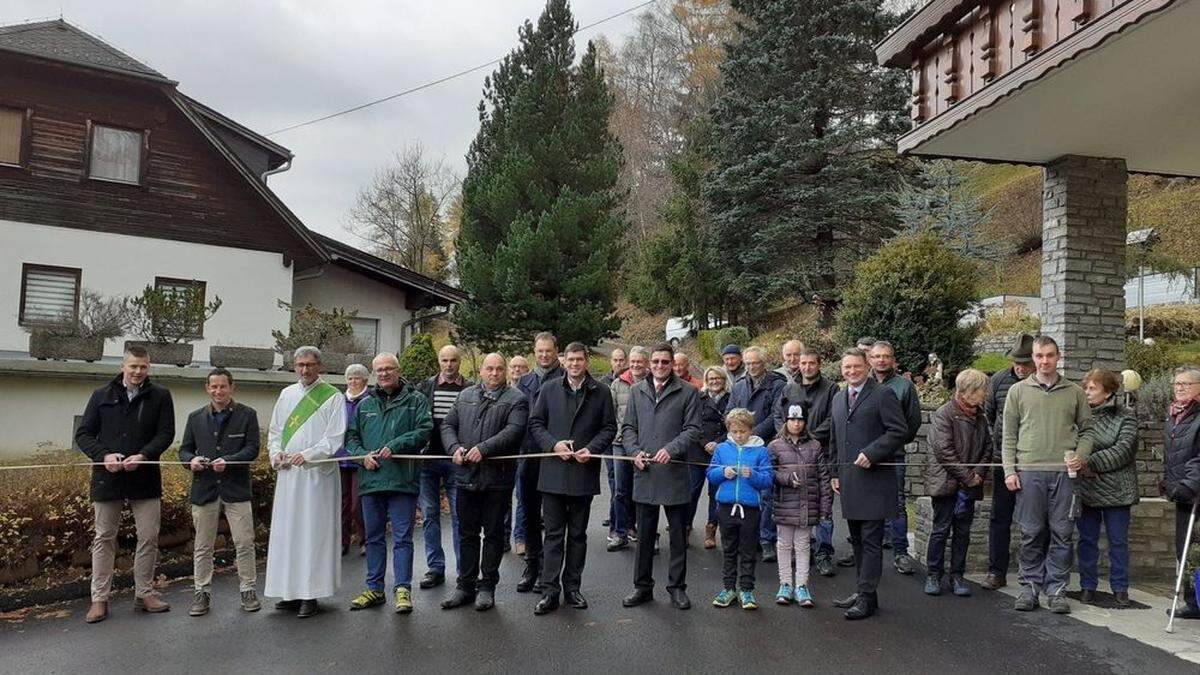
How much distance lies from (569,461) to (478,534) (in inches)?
34.9

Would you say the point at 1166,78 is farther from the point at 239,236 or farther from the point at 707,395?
the point at 239,236

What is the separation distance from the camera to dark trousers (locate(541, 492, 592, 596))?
19.8 feet

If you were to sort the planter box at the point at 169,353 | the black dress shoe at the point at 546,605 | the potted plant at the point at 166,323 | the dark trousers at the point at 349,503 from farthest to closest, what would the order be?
the potted plant at the point at 166,323
the planter box at the point at 169,353
the dark trousers at the point at 349,503
the black dress shoe at the point at 546,605

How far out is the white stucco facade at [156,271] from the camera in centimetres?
1611

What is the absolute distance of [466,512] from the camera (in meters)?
5.99

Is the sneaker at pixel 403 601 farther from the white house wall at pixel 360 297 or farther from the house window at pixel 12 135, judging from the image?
the white house wall at pixel 360 297

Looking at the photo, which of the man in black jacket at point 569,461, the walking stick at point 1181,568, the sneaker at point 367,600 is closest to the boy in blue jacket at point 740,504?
the man in black jacket at point 569,461

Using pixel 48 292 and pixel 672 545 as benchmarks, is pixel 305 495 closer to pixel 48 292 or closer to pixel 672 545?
pixel 672 545

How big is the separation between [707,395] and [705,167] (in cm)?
2153

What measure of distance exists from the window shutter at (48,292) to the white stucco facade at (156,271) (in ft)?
0.62

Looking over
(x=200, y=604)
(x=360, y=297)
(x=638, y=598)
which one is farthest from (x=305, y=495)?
(x=360, y=297)

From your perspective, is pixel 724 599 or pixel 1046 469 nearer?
pixel 724 599

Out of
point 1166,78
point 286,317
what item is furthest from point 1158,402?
point 286,317

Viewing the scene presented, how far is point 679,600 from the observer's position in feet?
19.4
